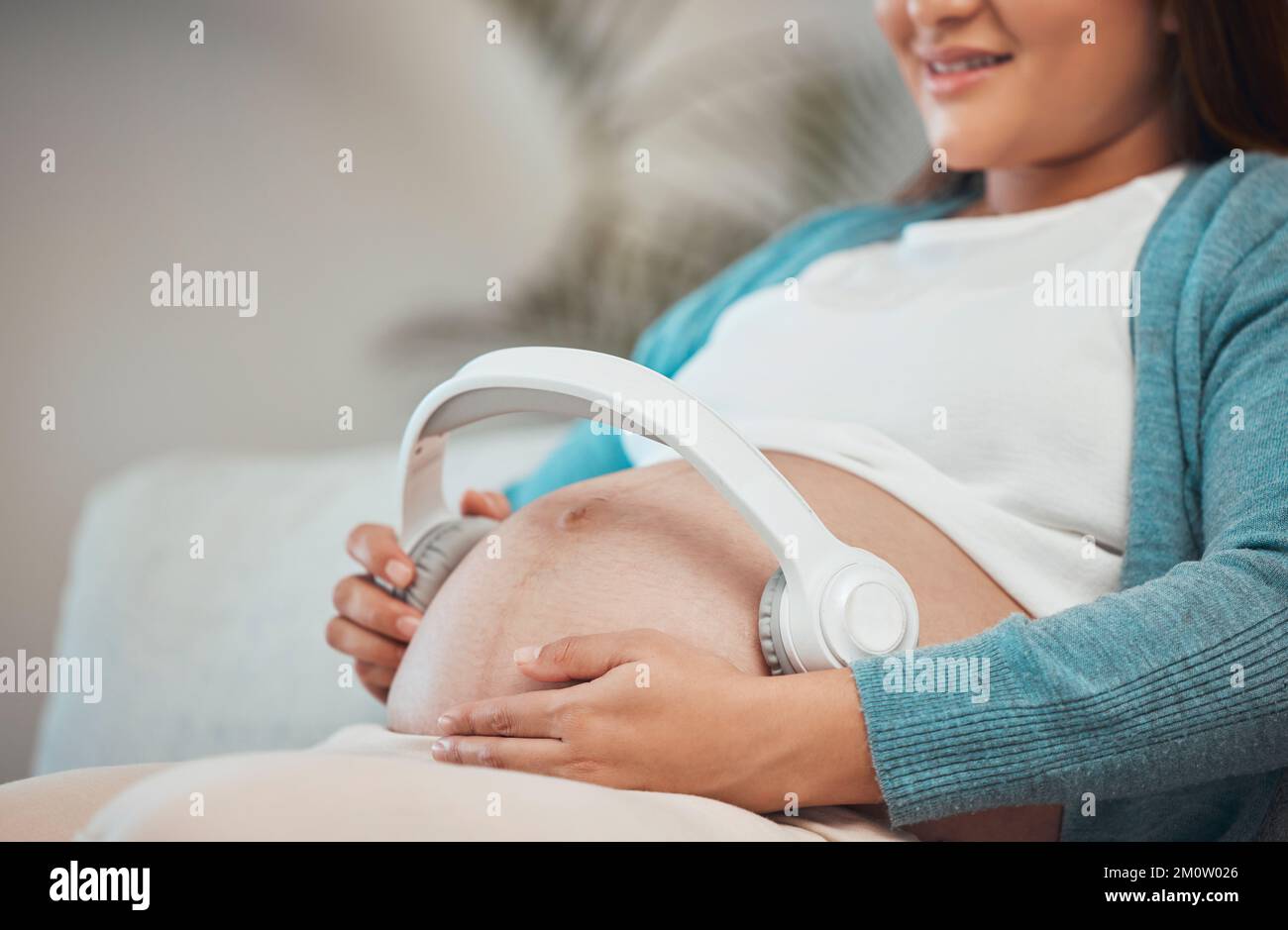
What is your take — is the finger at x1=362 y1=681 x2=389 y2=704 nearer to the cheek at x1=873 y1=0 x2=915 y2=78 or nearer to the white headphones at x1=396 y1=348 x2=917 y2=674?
the white headphones at x1=396 y1=348 x2=917 y2=674

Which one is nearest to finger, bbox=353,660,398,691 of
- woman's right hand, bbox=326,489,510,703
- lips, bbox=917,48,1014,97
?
woman's right hand, bbox=326,489,510,703

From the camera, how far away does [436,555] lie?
77 cm

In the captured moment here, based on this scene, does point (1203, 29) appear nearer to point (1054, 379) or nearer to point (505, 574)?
point (1054, 379)

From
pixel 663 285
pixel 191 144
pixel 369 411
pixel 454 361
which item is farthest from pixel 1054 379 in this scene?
pixel 191 144

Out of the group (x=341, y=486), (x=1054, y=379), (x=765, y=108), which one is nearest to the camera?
(x=1054, y=379)

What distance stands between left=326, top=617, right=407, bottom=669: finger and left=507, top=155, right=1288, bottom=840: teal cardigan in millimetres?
396

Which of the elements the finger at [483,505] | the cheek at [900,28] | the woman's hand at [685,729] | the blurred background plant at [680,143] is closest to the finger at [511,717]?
the woman's hand at [685,729]

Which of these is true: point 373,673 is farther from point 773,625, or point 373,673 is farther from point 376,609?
point 773,625

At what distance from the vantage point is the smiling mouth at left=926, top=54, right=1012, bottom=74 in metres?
0.87

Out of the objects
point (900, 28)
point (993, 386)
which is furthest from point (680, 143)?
point (993, 386)
